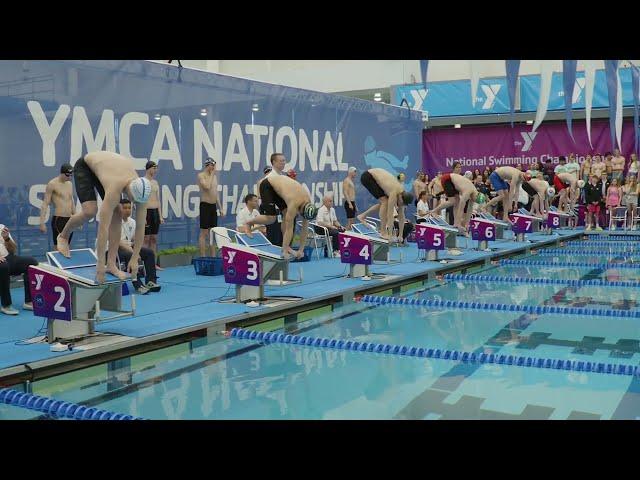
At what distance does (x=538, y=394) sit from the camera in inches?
162

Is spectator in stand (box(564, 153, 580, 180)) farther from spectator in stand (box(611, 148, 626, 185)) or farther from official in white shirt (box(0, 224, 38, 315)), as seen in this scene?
official in white shirt (box(0, 224, 38, 315))

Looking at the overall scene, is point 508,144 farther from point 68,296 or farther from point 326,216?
point 68,296

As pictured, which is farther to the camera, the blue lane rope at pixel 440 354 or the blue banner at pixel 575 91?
the blue banner at pixel 575 91

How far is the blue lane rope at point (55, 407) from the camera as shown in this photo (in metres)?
3.71

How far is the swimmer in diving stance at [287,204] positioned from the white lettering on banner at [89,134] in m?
2.84

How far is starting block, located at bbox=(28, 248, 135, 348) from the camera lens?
4895 mm

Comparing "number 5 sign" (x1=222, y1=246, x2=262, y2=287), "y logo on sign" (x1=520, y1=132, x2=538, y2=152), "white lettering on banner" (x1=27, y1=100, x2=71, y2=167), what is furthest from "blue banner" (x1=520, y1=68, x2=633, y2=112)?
"number 5 sign" (x1=222, y1=246, x2=262, y2=287)

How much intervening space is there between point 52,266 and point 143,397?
161cm

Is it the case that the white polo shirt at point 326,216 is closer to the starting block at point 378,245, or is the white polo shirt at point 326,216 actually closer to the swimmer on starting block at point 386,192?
the starting block at point 378,245

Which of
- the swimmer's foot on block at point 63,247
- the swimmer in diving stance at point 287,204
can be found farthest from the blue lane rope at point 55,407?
the swimmer in diving stance at point 287,204

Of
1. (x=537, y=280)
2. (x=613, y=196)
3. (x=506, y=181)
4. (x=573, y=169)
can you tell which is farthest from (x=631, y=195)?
(x=537, y=280)

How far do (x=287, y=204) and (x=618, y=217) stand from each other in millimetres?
12631
